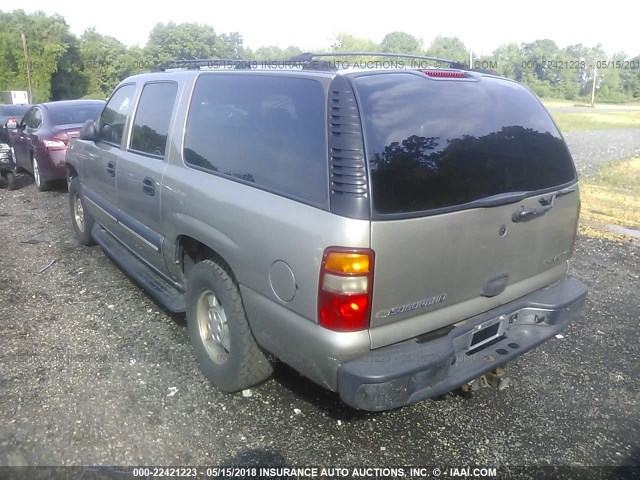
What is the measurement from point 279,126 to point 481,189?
1.10 metres

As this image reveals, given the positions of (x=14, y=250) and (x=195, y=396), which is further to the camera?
(x=14, y=250)

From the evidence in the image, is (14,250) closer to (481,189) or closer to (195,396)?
(195,396)

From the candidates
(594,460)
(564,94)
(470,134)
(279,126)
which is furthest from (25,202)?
(564,94)

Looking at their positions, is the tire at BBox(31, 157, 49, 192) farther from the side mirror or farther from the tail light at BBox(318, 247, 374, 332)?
the tail light at BBox(318, 247, 374, 332)

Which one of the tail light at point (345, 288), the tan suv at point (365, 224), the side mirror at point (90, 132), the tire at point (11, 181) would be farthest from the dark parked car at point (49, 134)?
the tail light at point (345, 288)

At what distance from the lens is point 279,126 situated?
2.76 meters

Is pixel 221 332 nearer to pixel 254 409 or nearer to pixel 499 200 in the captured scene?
pixel 254 409

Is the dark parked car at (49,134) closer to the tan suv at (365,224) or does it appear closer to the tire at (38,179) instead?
the tire at (38,179)

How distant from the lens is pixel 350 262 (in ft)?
7.51

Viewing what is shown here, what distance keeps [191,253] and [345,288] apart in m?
1.60

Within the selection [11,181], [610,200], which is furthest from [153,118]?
[610,200]

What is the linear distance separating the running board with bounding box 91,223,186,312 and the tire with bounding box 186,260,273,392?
23 cm

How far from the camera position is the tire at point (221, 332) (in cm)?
297

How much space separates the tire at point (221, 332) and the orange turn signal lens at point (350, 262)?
34.2 inches
